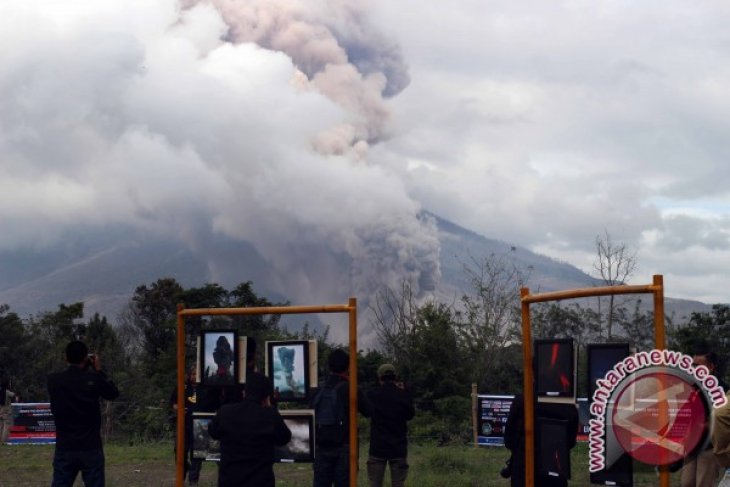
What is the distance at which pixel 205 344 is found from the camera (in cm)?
1159

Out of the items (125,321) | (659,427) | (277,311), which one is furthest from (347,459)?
(125,321)

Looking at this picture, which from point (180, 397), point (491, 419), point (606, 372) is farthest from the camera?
point (491, 419)

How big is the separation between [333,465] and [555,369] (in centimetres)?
343

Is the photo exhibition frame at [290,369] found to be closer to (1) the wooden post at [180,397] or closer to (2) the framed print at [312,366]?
(2) the framed print at [312,366]

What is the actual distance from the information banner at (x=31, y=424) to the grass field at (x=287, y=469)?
2.96 metres

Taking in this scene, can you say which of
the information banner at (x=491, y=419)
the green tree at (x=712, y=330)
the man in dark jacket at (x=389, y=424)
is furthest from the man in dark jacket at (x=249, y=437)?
the green tree at (x=712, y=330)

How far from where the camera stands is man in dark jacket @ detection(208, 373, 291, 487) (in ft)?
29.3

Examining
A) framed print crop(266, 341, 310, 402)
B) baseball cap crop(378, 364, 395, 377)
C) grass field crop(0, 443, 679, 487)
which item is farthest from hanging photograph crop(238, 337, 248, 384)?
grass field crop(0, 443, 679, 487)

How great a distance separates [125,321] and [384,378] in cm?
6190

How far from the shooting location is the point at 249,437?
29.3 ft

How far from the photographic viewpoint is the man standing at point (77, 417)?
1045 cm

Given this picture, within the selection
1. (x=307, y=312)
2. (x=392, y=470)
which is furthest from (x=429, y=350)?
(x=307, y=312)

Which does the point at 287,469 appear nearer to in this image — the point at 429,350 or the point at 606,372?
the point at 606,372

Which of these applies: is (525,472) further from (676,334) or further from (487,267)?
(487,267)
